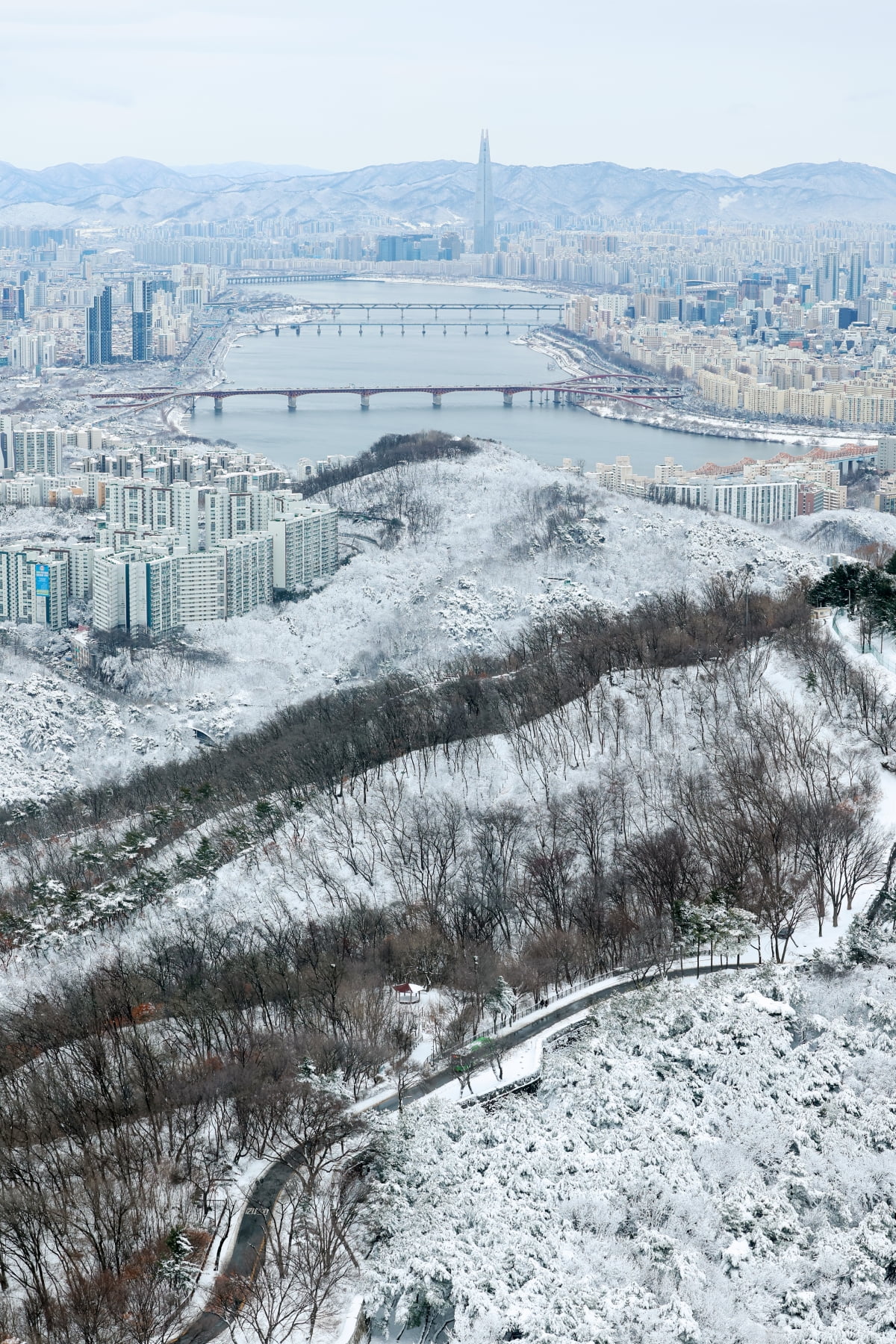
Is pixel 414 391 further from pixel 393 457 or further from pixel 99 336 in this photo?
pixel 393 457

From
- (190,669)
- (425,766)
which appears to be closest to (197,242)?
(190,669)

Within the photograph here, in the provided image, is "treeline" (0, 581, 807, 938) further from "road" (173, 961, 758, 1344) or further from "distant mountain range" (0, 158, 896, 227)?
"distant mountain range" (0, 158, 896, 227)

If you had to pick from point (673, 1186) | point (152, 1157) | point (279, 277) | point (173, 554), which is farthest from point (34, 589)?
point (279, 277)

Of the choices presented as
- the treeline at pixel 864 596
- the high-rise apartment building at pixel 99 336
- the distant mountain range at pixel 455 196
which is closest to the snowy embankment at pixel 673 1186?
the treeline at pixel 864 596

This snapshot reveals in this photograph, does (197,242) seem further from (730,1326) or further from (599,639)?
(730,1326)

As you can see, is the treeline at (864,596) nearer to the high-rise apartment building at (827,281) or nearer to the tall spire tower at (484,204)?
the high-rise apartment building at (827,281)

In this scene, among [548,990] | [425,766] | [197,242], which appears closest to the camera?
[548,990]
